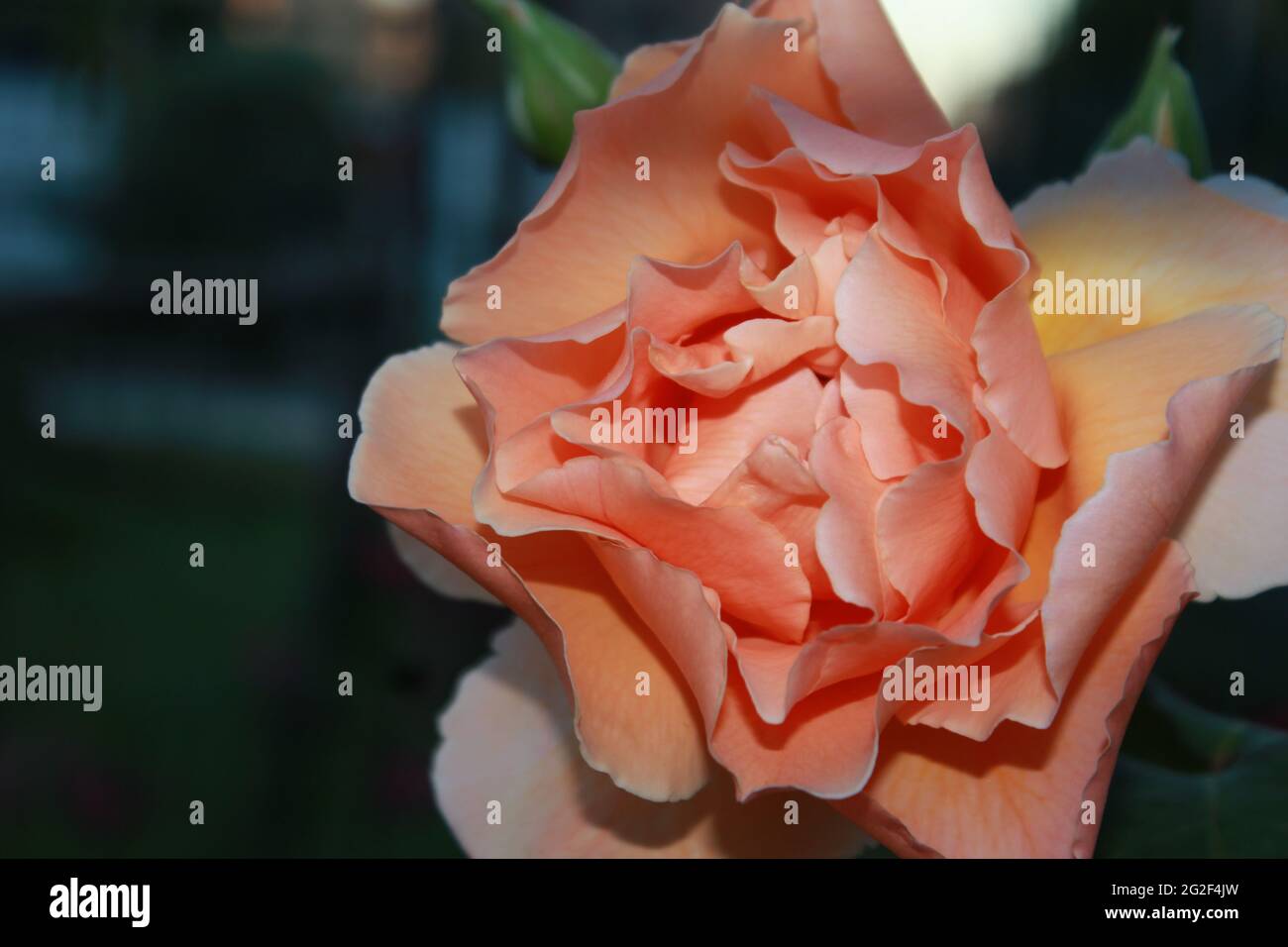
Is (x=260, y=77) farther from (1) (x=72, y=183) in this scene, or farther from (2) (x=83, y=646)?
(2) (x=83, y=646)

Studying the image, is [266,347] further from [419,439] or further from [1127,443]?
[1127,443]

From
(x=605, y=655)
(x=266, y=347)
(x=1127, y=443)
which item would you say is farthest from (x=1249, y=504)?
(x=266, y=347)

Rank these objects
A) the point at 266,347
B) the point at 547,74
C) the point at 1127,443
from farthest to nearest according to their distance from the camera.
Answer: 1. the point at 266,347
2. the point at 547,74
3. the point at 1127,443

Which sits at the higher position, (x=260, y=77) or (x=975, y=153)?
(x=260, y=77)

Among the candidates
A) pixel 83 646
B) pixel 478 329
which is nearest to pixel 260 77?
pixel 83 646

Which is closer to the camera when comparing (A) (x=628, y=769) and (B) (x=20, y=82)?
(A) (x=628, y=769)

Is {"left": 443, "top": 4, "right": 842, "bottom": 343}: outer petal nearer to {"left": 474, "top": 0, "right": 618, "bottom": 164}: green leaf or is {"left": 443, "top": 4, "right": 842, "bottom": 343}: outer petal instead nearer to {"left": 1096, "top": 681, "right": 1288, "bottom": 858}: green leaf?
{"left": 474, "top": 0, "right": 618, "bottom": 164}: green leaf
